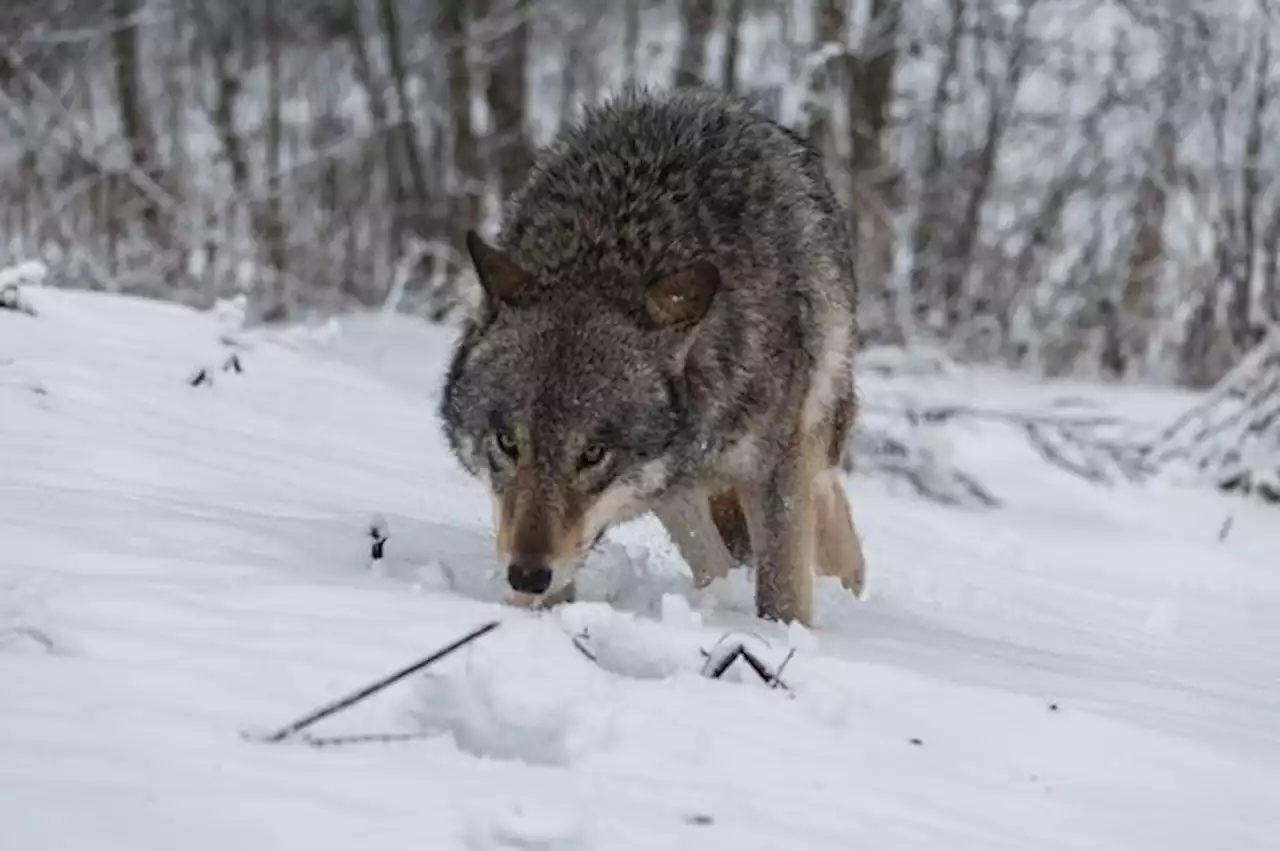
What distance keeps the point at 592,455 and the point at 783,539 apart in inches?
38.7

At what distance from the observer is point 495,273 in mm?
4344

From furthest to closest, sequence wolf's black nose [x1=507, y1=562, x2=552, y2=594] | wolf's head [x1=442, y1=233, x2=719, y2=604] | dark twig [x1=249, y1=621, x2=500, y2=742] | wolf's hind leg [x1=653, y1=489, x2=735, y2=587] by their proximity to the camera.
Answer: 1. wolf's hind leg [x1=653, y1=489, x2=735, y2=587]
2. wolf's head [x1=442, y1=233, x2=719, y2=604]
3. wolf's black nose [x1=507, y1=562, x2=552, y2=594]
4. dark twig [x1=249, y1=621, x2=500, y2=742]

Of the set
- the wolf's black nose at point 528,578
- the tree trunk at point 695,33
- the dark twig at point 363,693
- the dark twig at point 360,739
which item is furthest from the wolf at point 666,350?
the tree trunk at point 695,33

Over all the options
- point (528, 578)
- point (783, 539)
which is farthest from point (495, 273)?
point (783, 539)

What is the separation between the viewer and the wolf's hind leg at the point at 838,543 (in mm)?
5734

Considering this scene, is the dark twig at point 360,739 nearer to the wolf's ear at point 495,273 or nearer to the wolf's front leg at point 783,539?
the wolf's ear at point 495,273

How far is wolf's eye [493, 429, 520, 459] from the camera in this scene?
400 cm

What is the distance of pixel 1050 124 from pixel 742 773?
1202 centimetres

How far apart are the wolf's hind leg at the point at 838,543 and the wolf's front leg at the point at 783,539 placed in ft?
2.69

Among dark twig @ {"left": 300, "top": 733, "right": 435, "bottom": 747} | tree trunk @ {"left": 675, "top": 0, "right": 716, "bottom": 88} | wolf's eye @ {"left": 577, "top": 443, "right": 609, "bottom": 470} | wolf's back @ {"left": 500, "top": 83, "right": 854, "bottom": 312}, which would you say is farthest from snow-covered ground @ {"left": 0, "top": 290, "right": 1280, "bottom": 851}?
tree trunk @ {"left": 675, "top": 0, "right": 716, "bottom": 88}

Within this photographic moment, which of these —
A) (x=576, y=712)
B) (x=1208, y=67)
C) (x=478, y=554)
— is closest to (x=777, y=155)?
(x=478, y=554)

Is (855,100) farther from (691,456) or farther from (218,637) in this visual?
(218,637)

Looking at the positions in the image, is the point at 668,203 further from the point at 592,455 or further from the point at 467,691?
the point at 467,691

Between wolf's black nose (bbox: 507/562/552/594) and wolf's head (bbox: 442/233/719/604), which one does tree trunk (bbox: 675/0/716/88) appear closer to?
wolf's head (bbox: 442/233/719/604)
